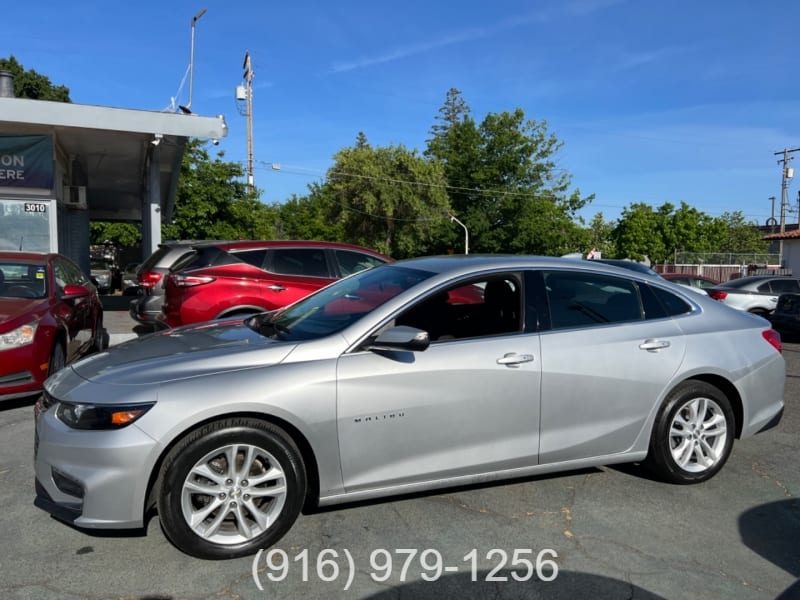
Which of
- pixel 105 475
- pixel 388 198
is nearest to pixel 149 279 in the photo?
pixel 105 475

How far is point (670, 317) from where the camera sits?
449 cm

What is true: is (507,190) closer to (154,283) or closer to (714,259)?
(714,259)

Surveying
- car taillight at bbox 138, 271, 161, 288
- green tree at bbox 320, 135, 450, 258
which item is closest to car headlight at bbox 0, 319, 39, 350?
car taillight at bbox 138, 271, 161, 288

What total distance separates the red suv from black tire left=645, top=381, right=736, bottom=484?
5.00 meters

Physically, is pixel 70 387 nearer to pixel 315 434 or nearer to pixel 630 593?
pixel 315 434

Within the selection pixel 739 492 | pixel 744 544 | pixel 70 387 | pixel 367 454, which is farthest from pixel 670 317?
pixel 70 387

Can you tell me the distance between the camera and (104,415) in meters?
3.22

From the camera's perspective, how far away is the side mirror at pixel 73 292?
7.00 m

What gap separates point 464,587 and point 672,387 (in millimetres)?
2058

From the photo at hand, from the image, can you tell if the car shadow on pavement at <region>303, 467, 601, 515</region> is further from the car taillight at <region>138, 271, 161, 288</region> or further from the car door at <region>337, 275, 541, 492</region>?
the car taillight at <region>138, 271, 161, 288</region>

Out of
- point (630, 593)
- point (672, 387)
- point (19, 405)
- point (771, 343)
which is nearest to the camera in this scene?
point (630, 593)

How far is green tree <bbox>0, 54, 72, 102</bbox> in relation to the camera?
3853 cm

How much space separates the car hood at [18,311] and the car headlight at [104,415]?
310 cm

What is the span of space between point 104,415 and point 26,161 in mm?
12075
